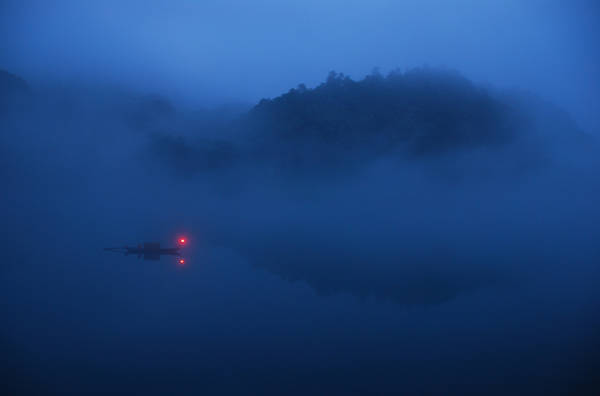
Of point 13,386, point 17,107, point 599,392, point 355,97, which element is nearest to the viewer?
point 13,386

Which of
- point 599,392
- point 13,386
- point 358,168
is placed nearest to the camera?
point 13,386

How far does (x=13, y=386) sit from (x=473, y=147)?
68.5 ft

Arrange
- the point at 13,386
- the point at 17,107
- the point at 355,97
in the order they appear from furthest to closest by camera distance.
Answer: the point at 355,97 → the point at 17,107 → the point at 13,386

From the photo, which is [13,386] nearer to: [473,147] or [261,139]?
[261,139]

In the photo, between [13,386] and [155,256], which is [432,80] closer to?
[155,256]

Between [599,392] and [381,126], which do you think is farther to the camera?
[381,126]

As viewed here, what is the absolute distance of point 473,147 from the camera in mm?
20125

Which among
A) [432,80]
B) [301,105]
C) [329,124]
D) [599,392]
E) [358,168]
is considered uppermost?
[432,80]

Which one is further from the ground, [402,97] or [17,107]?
[402,97]

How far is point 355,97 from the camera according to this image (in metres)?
21.0

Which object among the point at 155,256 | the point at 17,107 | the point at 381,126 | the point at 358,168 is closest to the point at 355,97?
the point at 381,126

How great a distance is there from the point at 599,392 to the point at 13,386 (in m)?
7.90

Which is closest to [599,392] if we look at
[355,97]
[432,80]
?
[355,97]

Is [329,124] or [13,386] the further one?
[329,124]
